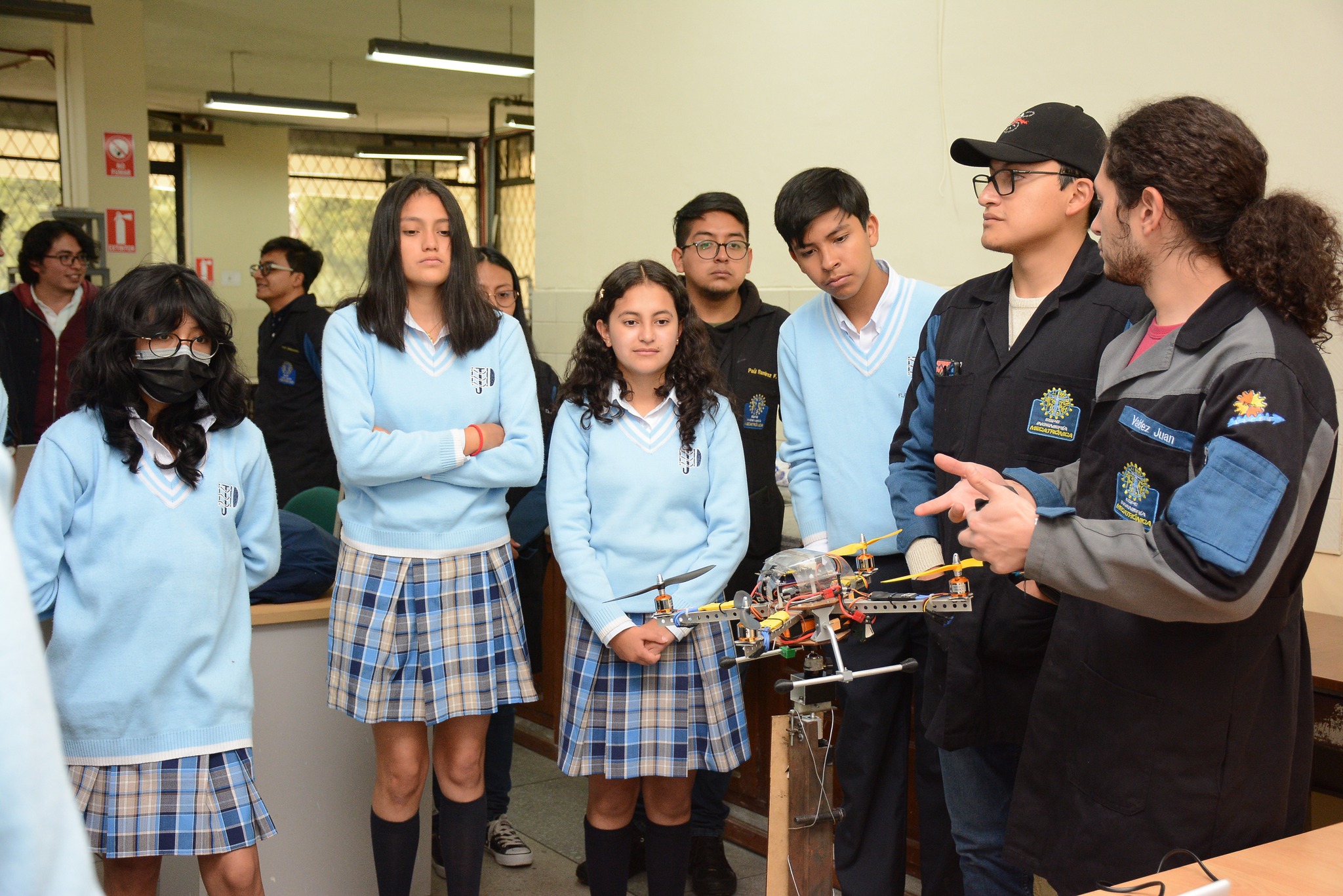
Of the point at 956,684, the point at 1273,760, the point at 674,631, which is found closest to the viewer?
the point at 1273,760

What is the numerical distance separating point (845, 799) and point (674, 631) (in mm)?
523

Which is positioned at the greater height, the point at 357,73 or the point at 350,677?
the point at 357,73

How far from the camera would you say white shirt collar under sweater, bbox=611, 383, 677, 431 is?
2.34m

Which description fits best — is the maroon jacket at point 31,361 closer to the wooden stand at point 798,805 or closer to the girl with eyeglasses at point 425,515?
the girl with eyeglasses at point 425,515

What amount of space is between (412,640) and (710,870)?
3.44 ft

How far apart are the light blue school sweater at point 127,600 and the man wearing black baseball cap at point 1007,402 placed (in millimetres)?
1242

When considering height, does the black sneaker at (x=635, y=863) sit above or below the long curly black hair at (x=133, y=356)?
below

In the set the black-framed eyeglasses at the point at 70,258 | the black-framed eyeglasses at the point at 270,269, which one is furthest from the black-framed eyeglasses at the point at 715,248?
the black-framed eyeglasses at the point at 70,258

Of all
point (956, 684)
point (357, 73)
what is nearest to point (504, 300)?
point (956, 684)

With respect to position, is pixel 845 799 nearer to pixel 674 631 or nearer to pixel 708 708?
pixel 708 708

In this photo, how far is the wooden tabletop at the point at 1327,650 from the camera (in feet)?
6.35

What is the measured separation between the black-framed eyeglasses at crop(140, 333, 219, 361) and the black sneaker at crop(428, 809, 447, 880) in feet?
4.52

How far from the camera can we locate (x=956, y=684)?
1.86 meters

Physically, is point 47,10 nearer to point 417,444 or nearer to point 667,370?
point 417,444
